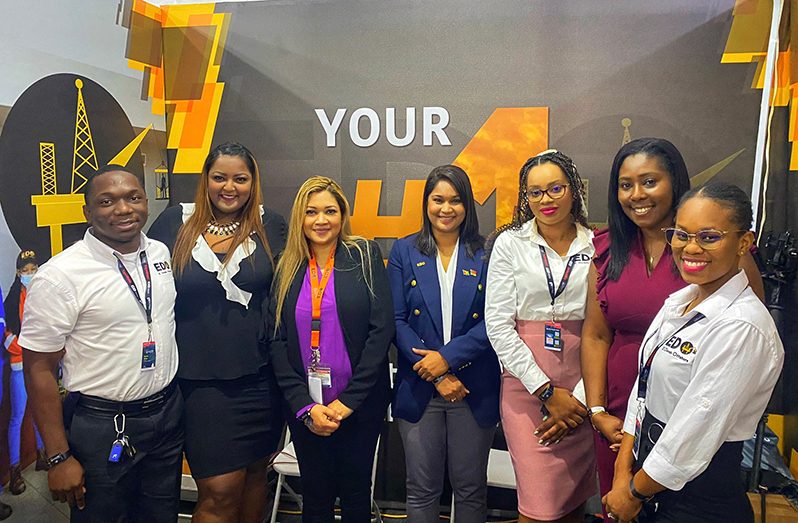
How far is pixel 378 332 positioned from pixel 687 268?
1163 millimetres

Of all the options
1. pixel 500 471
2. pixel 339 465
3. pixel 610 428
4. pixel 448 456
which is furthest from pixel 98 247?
pixel 500 471

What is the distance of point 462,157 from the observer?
3.12 meters

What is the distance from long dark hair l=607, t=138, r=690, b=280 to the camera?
72.9 inches

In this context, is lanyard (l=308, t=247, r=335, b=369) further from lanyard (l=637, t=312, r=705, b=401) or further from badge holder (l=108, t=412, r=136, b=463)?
lanyard (l=637, t=312, r=705, b=401)

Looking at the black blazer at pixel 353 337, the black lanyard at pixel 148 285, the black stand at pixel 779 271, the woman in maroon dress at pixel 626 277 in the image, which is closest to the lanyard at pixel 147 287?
the black lanyard at pixel 148 285

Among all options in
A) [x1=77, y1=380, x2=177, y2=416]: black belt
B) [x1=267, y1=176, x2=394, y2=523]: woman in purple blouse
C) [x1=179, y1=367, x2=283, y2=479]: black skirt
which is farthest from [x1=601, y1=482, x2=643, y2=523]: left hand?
[x1=77, y1=380, x2=177, y2=416]: black belt

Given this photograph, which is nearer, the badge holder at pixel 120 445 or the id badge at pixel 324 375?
the badge holder at pixel 120 445

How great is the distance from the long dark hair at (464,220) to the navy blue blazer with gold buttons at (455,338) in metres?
0.04

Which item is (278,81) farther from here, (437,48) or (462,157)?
(462,157)

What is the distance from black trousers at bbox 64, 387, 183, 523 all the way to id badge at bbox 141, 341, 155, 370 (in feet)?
0.57

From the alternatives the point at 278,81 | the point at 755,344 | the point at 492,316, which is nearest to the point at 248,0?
the point at 278,81

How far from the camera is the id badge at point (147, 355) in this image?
2018 mm

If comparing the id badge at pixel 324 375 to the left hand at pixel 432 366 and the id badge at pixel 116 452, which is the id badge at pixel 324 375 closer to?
the left hand at pixel 432 366

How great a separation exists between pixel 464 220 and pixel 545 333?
578 mm
